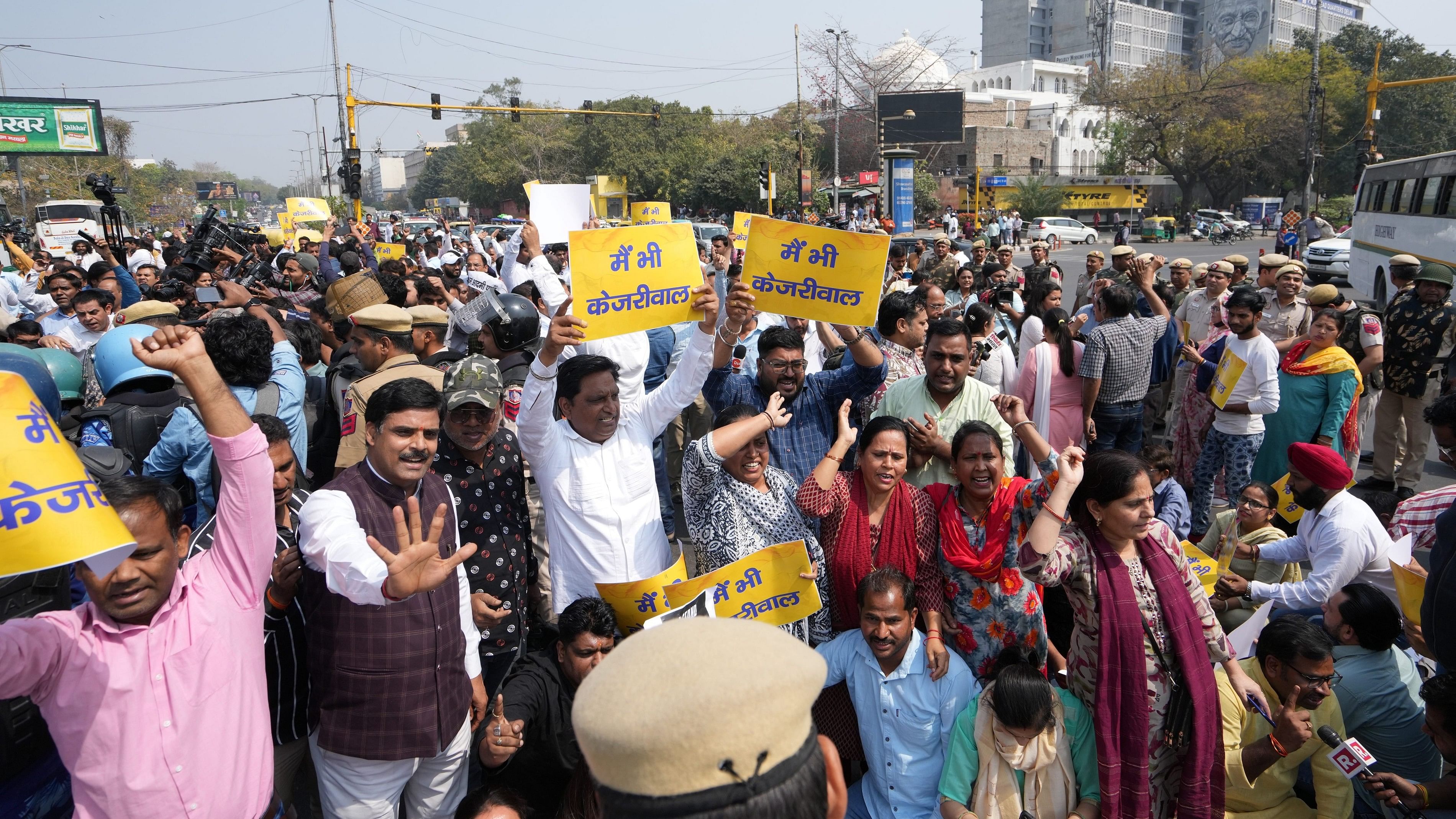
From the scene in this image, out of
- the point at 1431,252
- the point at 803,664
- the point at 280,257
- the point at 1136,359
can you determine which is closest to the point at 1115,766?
the point at 803,664

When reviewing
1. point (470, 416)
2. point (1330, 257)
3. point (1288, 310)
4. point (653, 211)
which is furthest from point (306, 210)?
point (1330, 257)

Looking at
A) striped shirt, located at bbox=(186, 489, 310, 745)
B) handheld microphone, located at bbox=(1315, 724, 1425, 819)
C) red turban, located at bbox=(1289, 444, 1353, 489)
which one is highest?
red turban, located at bbox=(1289, 444, 1353, 489)

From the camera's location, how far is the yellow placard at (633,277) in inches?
151

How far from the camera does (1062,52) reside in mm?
107625

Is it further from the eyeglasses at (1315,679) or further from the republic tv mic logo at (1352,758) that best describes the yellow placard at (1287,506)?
the republic tv mic logo at (1352,758)

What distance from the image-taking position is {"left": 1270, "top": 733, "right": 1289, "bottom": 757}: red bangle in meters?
3.19

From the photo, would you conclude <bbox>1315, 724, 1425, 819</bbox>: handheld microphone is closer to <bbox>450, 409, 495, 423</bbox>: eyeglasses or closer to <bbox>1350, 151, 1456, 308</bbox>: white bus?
<bbox>450, 409, 495, 423</bbox>: eyeglasses

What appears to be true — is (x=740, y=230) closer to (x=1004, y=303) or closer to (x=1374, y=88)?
(x=1004, y=303)

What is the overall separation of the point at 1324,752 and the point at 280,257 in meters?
12.5

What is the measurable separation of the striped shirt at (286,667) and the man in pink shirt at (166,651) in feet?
1.81

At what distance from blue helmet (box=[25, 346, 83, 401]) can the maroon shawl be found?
16.0 feet

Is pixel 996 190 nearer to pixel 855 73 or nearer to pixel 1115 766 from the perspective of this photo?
pixel 855 73

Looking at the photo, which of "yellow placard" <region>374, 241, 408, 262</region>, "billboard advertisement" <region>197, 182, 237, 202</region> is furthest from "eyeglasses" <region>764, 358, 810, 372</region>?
"billboard advertisement" <region>197, 182, 237, 202</region>

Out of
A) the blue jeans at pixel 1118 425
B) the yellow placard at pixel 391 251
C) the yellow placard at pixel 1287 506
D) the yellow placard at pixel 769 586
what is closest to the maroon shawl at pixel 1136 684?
the yellow placard at pixel 769 586
